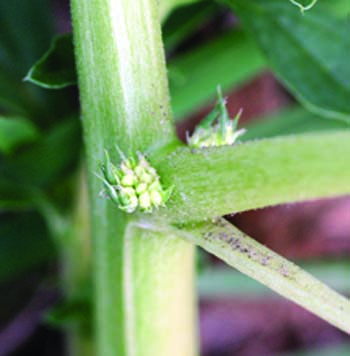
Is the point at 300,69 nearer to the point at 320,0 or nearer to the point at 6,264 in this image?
the point at 320,0

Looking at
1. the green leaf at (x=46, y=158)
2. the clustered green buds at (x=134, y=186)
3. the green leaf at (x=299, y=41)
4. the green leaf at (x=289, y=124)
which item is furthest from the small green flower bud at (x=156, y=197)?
the green leaf at (x=289, y=124)

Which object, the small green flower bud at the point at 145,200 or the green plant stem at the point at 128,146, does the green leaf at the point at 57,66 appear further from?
the small green flower bud at the point at 145,200

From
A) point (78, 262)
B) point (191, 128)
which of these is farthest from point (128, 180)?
point (191, 128)

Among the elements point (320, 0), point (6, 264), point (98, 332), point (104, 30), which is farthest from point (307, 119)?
point (104, 30)

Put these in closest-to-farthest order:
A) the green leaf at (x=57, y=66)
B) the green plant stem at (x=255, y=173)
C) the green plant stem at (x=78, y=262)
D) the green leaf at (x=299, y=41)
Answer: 1. the green plant stem at (x=255, y=173)
2. the green leaf at (x=57, y=66)
3. the green leaf at (x=299, y=41)
4. the green plant stem at (x=78, y=262)

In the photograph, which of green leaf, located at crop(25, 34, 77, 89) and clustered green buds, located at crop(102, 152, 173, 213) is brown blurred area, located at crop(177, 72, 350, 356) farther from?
clustered green buds, located at crop(102, 152, 173, 213)

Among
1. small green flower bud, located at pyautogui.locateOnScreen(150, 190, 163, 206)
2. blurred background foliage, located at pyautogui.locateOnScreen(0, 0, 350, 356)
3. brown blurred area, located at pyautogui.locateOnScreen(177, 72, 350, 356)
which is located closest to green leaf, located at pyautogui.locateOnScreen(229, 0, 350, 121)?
blurred background foliage, located at pyautogui.locateOnScreen(0, 0, 350, 356)
